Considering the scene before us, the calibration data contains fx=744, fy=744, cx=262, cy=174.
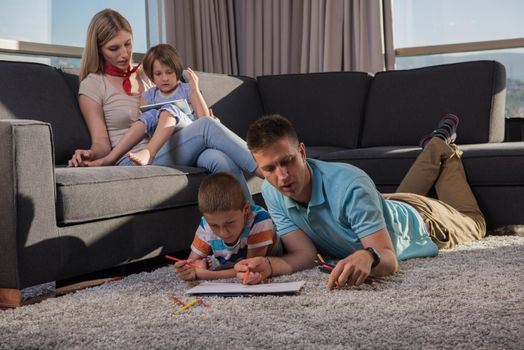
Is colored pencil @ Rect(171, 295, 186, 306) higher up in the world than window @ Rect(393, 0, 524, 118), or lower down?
lower down

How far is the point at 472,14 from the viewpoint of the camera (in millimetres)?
4984

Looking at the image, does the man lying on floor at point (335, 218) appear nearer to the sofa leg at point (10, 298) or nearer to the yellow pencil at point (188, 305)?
the yellow pencil at point (188, 305)

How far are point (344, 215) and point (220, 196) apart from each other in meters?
0.36

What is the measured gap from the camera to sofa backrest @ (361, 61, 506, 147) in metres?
3.77

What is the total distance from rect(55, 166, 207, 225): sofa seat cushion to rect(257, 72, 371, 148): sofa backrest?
1.42m

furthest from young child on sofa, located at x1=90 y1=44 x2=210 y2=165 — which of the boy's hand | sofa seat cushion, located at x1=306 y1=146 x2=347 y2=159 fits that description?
the boy's hand

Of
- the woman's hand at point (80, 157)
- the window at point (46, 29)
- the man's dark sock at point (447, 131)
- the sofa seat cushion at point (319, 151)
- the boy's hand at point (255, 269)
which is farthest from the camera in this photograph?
the window at point (46, 29)

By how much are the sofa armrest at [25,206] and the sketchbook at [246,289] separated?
493 millimetres

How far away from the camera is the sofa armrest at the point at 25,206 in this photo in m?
2.11

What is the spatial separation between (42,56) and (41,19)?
21 cm

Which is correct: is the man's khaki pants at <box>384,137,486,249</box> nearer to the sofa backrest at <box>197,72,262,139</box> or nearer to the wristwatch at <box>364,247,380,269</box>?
the wristwatch at <box>364,247,380,269</box>

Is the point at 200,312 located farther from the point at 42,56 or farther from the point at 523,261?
the point at 42,56

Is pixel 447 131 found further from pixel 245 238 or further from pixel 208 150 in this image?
pixel 245 238

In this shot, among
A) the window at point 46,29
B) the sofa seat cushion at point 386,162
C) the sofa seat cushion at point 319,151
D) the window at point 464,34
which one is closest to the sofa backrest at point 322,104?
the sofa seat cushion at point 319,151
